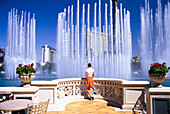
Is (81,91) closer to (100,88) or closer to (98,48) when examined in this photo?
(100,88)

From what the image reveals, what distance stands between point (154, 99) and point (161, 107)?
0.90ft

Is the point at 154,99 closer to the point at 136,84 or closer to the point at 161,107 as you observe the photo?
the point at 161,107

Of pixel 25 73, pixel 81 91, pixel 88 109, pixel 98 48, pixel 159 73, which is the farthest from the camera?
pixel 98 48

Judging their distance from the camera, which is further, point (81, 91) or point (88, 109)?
point (81, 91)

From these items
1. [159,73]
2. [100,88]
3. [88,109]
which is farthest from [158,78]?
[100,88]

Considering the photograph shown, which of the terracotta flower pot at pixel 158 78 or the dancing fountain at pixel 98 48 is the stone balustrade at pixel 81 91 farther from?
the dancing fountain at pixel 98 48

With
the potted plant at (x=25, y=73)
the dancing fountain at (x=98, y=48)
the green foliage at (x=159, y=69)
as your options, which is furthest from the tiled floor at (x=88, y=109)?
the dancing fountain at (x=98, y=48)

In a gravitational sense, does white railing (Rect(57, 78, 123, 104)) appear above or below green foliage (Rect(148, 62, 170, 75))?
below

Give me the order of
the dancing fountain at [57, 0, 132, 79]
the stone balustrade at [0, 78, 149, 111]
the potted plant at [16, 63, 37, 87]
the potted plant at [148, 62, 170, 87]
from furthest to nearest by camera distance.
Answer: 1. the dancing fountain at [57, 0, 132, 79]
2. the stone balustrade at [0, 78, 149, 111]
3. the potted plant at [16, 63, 37, 87]
4. the potted plant at [148, 62, 170, 87]

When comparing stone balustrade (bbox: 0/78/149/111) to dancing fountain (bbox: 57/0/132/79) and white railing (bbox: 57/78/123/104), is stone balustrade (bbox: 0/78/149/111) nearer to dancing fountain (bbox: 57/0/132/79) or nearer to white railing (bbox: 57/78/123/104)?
white railing (bbox: 57/78/123/104)

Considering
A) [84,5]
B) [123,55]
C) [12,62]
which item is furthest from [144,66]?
[12,62]

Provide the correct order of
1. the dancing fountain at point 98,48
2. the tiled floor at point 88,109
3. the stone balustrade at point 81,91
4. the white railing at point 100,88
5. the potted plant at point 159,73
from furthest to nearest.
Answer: the dancing fountain at point 98,48 < the white railing at point 100,88 < the stone balustrade at point 81,91 < the tiled floor at point 88,109 < the potted plant at point 159,73

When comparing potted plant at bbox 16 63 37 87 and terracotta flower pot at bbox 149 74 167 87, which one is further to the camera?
potted plant at bbox 16 63 37 87

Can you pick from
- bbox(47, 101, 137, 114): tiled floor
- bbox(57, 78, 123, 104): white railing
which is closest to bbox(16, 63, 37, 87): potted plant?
bbox(47, 101, 137, 114): tiled floor
